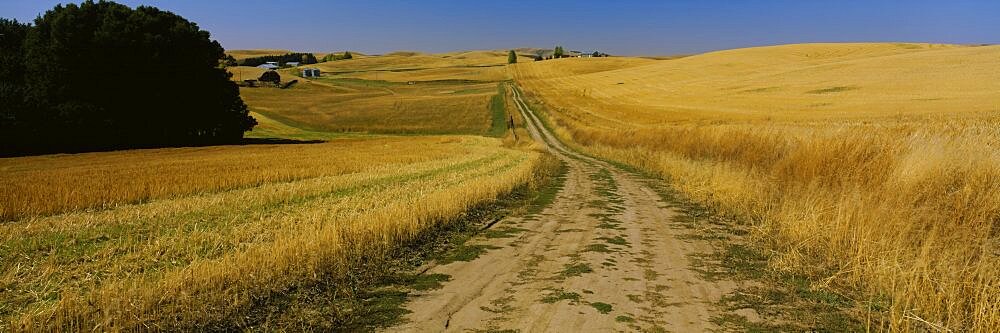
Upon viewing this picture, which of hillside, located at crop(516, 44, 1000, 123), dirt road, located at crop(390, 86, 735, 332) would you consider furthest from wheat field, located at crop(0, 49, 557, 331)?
hillside, located at crop(516, 44, 1000, 123)

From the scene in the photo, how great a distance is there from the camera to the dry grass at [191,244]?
16.9 ft

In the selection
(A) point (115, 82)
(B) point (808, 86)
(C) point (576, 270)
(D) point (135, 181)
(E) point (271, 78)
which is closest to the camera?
(C) point (576, 270)

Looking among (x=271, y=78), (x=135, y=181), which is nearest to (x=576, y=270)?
(x=135, y=181)

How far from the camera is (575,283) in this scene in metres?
6.45

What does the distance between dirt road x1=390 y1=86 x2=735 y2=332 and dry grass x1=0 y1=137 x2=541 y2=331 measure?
1.49m

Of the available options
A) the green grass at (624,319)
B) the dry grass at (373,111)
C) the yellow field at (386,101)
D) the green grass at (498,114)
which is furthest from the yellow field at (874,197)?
the yellow field at (386,101)

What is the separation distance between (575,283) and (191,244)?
5.55 meters

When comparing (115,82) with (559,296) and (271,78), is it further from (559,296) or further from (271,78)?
(271,78)

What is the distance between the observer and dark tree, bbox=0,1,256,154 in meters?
35.8

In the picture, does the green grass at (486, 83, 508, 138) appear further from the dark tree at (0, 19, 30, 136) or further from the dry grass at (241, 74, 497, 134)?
the dark tree at (0, 19, 30, 136)

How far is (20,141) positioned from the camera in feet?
115

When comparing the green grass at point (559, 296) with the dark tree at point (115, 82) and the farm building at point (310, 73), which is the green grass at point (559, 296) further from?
the farm building at point (310, 73)

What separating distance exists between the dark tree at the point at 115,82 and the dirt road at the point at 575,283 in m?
38.5

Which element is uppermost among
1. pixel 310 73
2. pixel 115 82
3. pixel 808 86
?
pixel 310 73
